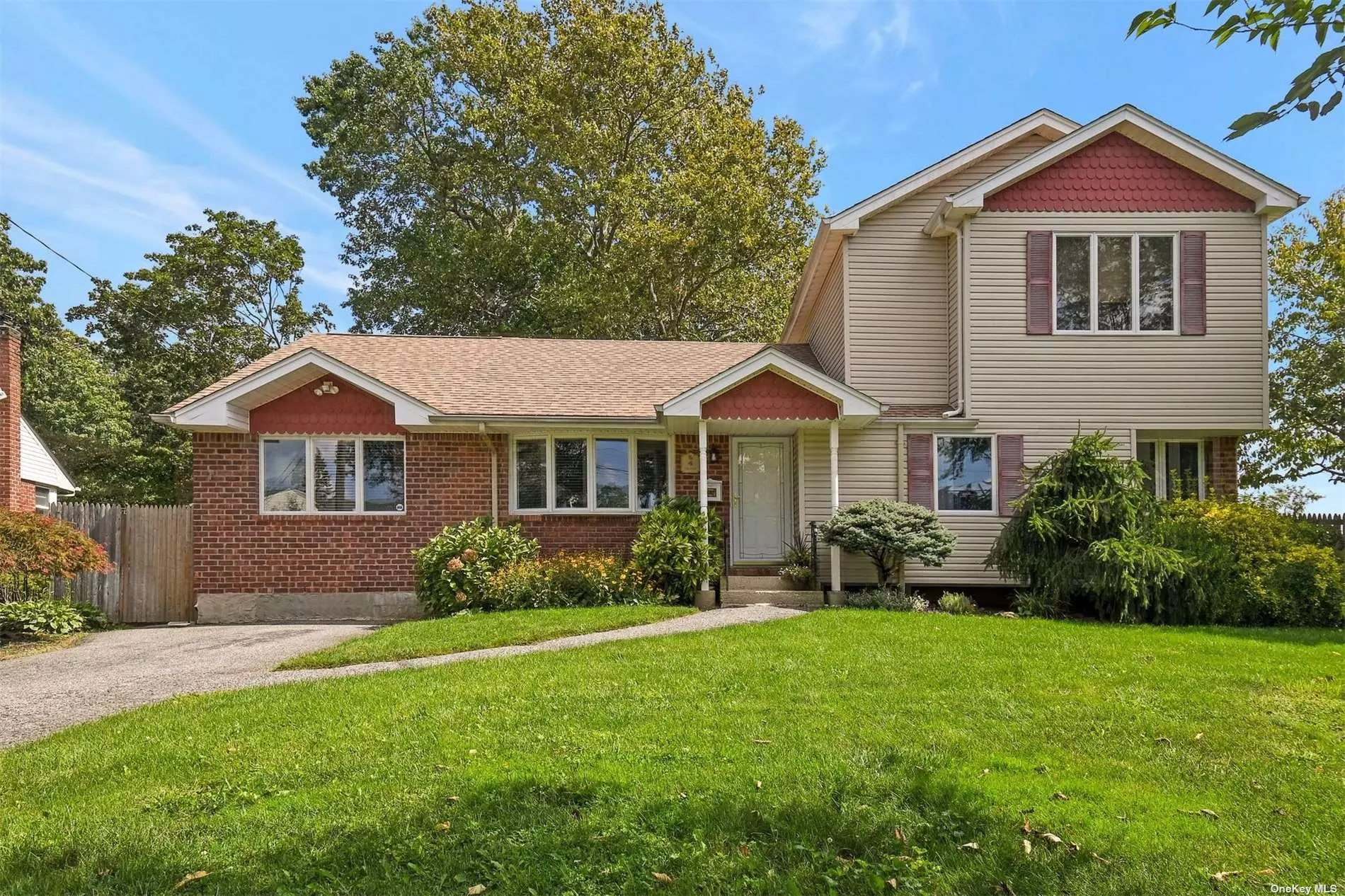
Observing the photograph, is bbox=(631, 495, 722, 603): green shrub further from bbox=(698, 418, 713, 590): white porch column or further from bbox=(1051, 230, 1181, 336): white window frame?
bbox=(1051, 230, 1181, 336): white window frame

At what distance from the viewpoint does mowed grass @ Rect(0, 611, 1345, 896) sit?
136 inches

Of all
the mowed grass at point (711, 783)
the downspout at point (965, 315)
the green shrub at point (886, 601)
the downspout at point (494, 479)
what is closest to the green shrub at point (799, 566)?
the green shrub at point (886, 601)

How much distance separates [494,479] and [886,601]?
6672mm

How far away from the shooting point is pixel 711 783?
4.32 metres

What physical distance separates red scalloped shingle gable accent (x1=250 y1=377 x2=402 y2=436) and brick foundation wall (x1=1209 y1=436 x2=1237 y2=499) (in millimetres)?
13951

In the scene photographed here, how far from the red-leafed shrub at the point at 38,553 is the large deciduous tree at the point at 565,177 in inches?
577

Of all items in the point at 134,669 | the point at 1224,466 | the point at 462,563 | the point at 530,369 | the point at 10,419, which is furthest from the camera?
the point at 530,369

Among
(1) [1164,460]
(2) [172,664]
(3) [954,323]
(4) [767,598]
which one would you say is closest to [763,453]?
(4) [767,598]

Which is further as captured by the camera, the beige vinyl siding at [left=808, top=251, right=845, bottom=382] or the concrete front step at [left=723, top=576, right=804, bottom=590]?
the beige vinyl siding at [left=808, top=251, right=845, bottom=382]

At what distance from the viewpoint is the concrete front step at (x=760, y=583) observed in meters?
12.3

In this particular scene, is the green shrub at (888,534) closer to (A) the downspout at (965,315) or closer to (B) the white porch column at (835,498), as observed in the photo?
(B) the white porch column at (835,498)

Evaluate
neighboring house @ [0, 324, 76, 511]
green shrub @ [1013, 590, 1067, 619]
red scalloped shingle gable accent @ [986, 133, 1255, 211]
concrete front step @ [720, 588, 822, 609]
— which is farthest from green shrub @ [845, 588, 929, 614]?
neighboring house @ [0, 324, 76, 511]

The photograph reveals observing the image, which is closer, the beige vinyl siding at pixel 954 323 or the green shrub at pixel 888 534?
the green shrub at pixel 888 534

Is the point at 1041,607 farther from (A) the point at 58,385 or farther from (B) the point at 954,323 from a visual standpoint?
(A) the point at 58,385
